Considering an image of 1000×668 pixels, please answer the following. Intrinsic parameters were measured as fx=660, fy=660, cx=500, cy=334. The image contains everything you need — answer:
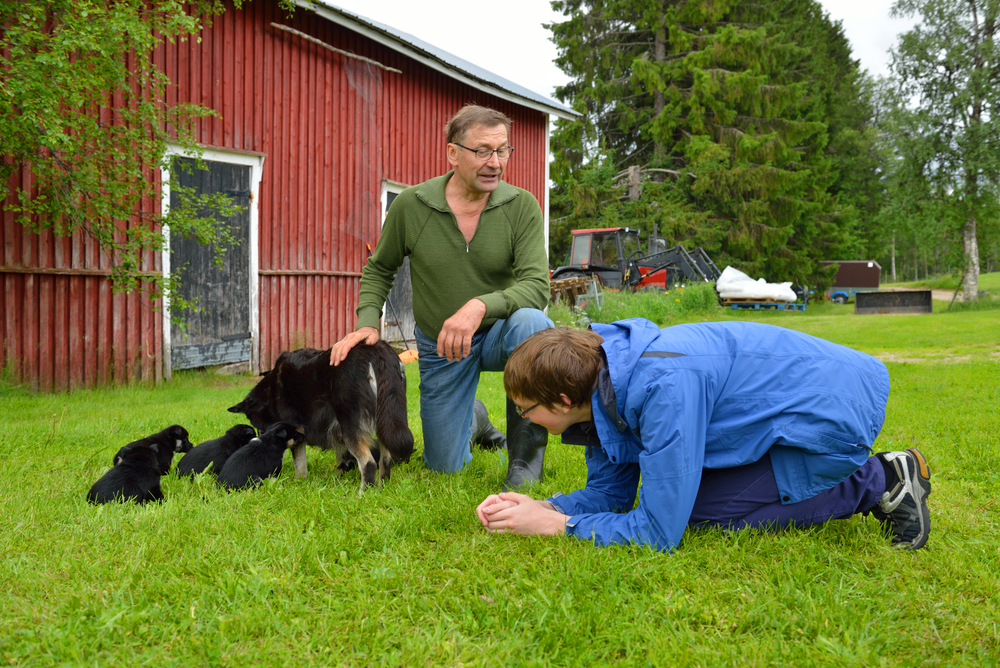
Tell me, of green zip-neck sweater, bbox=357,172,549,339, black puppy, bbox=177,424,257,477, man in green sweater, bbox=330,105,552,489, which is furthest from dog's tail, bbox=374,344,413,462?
black puppy, bbox=177,424,257,477

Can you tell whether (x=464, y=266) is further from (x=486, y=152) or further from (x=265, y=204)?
(x=265, y=204)

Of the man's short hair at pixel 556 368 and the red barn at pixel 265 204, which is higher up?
the red barn at pixel 265 204

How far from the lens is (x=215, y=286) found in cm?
887

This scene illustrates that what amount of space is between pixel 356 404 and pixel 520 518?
134 cm

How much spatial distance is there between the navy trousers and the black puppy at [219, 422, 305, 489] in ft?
7.67

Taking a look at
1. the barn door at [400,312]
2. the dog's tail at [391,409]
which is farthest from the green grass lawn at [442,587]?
the barn door at [400,312]

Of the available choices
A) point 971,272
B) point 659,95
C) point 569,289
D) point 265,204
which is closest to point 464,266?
point 265,204

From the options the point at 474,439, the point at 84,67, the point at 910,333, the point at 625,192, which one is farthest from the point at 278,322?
the point at 625,192

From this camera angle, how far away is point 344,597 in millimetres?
2273

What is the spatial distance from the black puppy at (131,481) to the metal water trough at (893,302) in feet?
69.7

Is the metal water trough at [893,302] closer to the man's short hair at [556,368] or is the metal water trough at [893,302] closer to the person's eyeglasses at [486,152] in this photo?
the person's eyeglasses at [486,152]

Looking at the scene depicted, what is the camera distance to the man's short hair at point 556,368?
2.33m

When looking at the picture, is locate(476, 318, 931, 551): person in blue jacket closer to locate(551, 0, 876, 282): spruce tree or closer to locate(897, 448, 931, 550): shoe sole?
locate(897, 448, 931, 550): shoe sole

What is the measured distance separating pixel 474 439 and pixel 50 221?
16.8 ft
